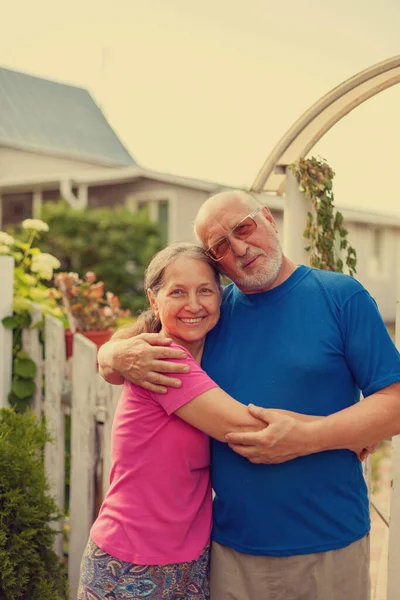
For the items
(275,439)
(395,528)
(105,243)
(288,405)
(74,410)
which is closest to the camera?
(275,439)

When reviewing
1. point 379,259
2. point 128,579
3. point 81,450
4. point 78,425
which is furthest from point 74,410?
point 379,259

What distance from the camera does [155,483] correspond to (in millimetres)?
2416

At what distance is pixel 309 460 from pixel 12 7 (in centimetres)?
2094

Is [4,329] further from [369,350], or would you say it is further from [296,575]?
[369,350]

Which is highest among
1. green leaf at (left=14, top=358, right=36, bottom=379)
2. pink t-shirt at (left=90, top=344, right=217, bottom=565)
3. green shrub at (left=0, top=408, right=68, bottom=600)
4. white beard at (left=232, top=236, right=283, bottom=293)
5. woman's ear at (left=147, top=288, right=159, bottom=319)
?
white beard at (left=232, top=236, right=283, bottom=293)

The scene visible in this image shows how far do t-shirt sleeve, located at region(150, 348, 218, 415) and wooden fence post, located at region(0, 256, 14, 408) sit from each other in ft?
6.28

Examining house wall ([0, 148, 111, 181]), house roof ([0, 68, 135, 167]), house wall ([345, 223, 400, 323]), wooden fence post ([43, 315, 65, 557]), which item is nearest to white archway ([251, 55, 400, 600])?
wooden fence post ([43, 315, 65, 557])

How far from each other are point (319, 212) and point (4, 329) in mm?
1720

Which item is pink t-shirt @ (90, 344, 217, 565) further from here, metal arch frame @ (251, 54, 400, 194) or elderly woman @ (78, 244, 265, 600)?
metal arch frame @ (251, 54, 400, 194)

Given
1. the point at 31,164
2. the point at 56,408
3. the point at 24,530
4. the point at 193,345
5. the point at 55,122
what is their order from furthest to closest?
the point at 55,122
the point at 31,164
the point at 56,408
the point at 24,530
the point at 193,345

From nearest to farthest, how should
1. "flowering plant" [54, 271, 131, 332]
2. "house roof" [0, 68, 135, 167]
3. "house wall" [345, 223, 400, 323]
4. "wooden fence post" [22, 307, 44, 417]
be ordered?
"wooden fence post" [22, 307, 44, 417], "flowering plant" [54, 271, 131, 332], "house roof" [0, 68, 135, 167], "house wall" [345, 223, 400, 323]

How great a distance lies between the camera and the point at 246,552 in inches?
96.5

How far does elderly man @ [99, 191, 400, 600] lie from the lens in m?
2.30

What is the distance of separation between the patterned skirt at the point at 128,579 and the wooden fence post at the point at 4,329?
1792 millimetres
